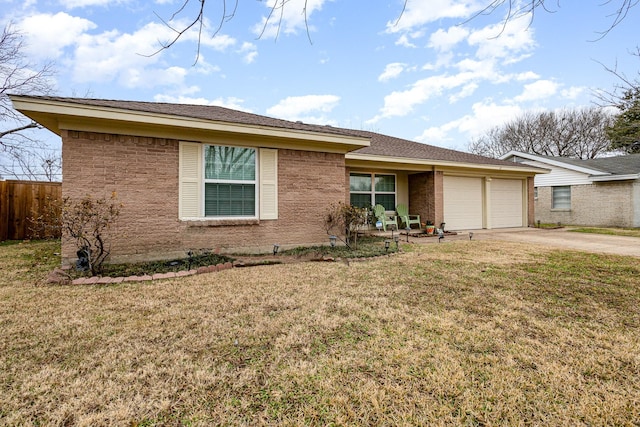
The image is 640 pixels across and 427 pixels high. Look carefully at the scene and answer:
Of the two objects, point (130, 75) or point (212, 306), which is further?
point (130, 75)

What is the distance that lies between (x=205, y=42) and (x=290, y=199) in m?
4.90

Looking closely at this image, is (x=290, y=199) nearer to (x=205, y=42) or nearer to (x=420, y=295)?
(x=420, y=295)

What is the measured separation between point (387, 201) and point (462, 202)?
3.13 meters

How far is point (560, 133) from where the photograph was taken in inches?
1116

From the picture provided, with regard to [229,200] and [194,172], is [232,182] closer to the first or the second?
[229,200]

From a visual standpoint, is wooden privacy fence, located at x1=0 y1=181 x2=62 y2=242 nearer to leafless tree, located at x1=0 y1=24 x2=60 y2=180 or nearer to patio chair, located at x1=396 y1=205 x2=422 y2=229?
leafless tree, located at x1=0 y1=24 x2=60 y2=180

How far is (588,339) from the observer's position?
270cm

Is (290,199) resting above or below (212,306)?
above

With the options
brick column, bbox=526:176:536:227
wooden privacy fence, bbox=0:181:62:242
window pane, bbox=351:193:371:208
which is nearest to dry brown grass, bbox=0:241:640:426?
window pane, bbox=351:193:371:208

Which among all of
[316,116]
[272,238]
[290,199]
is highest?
[316,116]

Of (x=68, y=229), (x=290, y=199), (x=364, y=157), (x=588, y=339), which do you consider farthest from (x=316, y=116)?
(x=588, y=339)

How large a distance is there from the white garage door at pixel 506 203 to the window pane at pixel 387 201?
451cm

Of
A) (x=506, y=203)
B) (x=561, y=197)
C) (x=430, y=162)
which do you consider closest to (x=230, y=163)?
(x=430, y=162)

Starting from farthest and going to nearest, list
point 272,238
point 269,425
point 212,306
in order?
point 272,238 < point 212,306 < point 269,425
